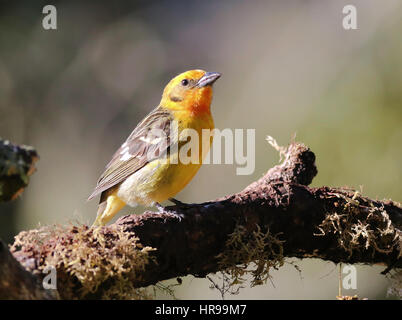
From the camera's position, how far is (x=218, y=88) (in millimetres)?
9383

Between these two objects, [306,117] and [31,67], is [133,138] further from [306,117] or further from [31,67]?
[31,67]

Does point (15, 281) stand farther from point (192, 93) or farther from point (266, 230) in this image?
point (192, 93)

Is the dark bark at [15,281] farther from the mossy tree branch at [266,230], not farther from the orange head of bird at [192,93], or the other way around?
the orange head of bird at [192,93]

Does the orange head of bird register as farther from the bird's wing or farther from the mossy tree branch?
the mossy tree branch

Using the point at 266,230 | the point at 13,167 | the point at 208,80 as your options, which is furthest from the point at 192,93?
the point at 13,167

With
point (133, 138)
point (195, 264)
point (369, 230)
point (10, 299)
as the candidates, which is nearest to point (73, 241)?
point (10, 299)

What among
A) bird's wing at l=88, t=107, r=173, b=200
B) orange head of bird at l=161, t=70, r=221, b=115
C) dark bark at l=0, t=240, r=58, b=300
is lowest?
dark bark at l=0, t=240, r=58, b=300

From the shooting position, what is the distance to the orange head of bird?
4.93 meters

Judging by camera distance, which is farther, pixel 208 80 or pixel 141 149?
pixel 208 80

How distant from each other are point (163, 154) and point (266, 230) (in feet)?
4.13

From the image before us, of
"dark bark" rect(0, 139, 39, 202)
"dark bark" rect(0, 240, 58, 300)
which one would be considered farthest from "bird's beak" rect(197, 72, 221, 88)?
"dark bark" rect(0, 240, 58, 300)

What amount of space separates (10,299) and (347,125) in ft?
14.8

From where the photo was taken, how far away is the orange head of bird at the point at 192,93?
194 inches

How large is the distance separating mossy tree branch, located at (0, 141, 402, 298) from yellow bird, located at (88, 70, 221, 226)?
66cm
